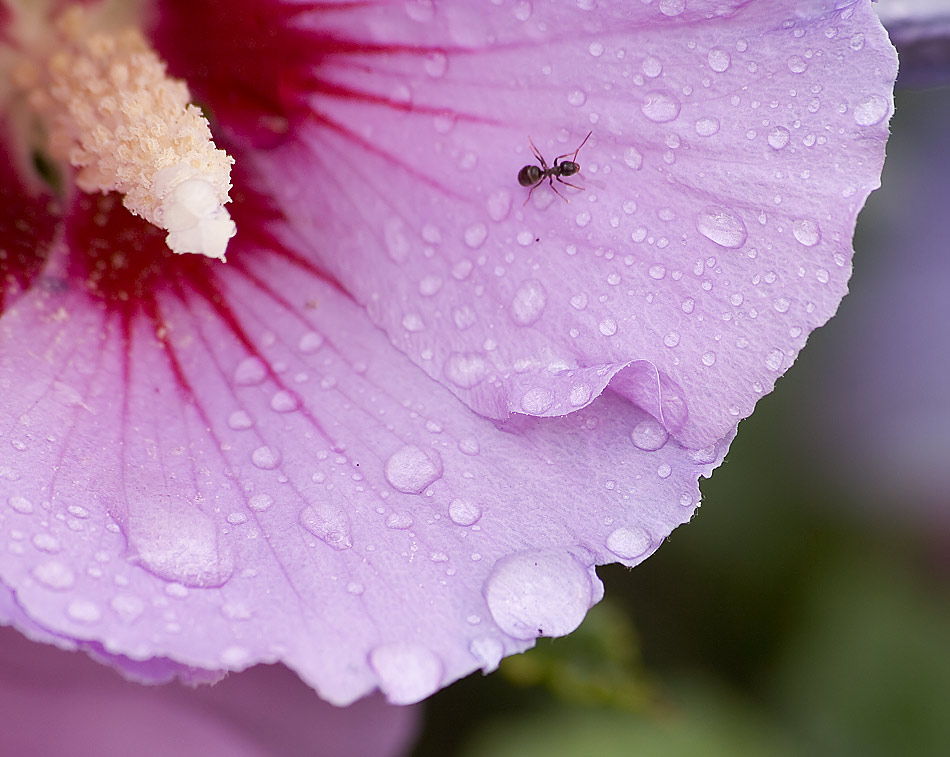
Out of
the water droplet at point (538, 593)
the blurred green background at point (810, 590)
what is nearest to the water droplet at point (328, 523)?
the water droplet at point (538, 593)

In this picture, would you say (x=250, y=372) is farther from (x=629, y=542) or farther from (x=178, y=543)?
(x=629, y=542)

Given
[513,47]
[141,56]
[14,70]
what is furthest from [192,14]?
[513,47]

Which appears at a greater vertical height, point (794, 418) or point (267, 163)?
point (794, 418)

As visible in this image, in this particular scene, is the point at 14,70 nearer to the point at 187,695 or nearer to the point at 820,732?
the point at 187,695

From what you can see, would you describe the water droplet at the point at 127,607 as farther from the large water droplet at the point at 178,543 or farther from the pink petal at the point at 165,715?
the pink petal at the point at 165,715

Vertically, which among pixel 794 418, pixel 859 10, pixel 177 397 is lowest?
pixel 177 397
